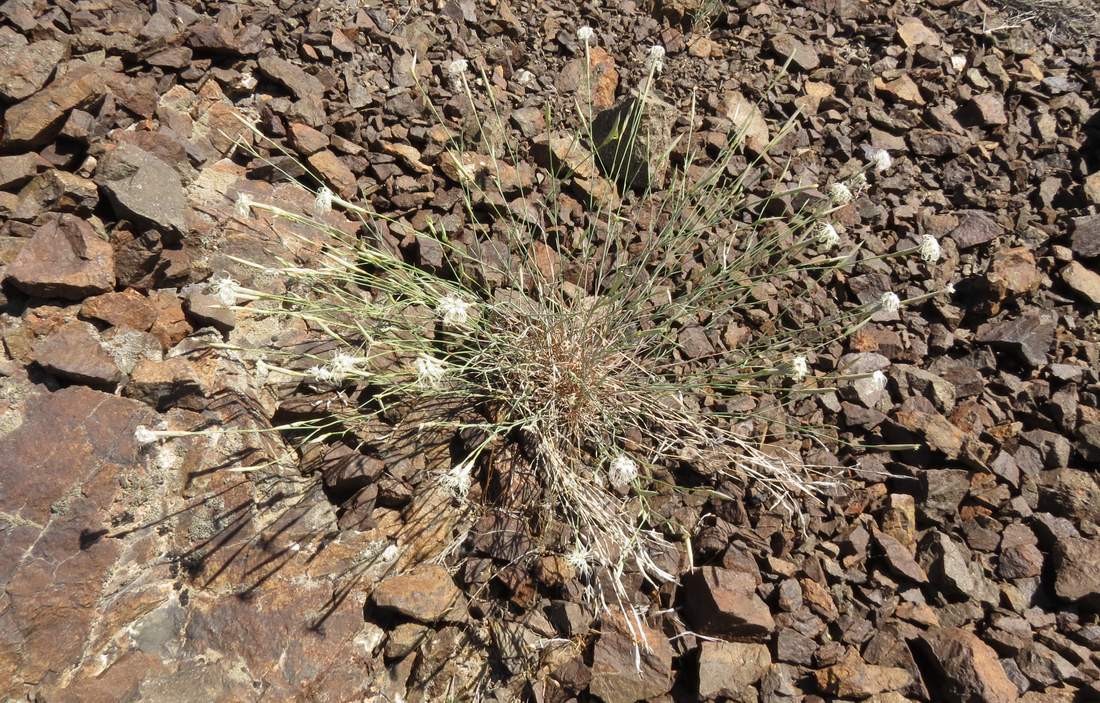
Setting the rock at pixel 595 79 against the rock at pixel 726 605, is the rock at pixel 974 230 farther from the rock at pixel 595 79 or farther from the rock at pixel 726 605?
the rock at pixel 726 605

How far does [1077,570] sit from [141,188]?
137 inches

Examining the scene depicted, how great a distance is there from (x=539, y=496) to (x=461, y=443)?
33 centimetres

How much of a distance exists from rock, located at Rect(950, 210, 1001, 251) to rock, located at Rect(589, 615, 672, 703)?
227cm

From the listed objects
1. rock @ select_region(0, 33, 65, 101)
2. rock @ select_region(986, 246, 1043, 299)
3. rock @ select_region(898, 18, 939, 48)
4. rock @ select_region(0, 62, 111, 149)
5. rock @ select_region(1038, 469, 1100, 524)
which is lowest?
rock @ select_region(1038, 469, 1100, 524)

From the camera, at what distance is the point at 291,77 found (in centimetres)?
300

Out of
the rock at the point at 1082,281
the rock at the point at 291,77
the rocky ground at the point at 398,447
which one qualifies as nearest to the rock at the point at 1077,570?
the rocky ground at the point at 398,447

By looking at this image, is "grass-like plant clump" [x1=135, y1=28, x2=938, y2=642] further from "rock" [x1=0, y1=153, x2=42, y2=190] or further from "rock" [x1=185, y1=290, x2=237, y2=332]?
"rock" [x1=0, y1=153, x2=42, y2=190]

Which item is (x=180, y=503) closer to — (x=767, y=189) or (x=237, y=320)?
(x=237, y=320)

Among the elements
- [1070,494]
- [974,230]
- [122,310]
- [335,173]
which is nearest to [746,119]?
[974,230]

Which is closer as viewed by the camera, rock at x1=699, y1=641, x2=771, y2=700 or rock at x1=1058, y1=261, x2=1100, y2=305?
rock at x1=699, y1=641, x2=771, y2=700

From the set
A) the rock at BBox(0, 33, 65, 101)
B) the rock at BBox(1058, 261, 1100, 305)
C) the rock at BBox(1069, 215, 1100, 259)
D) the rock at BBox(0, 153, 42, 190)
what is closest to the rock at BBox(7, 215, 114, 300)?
the rock at BBox(0, 153, 42, 190)

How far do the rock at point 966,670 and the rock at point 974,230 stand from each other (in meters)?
1.75

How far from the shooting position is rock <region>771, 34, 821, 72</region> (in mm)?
3523

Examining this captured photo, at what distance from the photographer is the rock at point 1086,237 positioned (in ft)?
9.73
